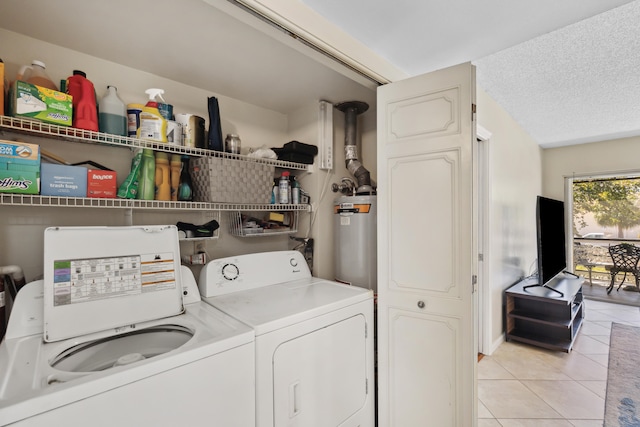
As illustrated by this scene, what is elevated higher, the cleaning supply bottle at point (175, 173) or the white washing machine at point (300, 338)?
the cleaning supply bottle at point (175, 173)

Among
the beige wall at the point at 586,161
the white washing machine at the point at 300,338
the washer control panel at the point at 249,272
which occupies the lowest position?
the white washing machine at the point at 300,338

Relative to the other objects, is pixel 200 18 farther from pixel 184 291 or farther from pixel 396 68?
pixel 184 291

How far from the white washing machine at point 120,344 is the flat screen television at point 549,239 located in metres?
3.09

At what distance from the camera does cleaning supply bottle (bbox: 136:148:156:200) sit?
1502 mm

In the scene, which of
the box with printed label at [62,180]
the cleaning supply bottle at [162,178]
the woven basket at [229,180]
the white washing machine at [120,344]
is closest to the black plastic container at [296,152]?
the woven basket at [229,180]

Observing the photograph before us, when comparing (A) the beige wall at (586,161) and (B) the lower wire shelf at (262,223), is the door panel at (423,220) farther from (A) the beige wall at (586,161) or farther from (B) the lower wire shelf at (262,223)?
(A) the beige wall at (586,161)

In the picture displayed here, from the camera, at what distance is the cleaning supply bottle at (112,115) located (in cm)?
142

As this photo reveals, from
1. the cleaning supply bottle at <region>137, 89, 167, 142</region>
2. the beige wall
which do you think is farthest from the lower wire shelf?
the beige wall

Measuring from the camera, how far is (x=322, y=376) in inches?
56.5

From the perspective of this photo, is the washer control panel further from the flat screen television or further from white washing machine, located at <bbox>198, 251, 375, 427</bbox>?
the flat screen television

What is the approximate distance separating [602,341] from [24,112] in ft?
16.6

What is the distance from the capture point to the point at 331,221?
2.35 metres

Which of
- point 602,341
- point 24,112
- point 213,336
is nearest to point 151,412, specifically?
point 213,336

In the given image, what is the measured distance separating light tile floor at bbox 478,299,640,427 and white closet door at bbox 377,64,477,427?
A: 32.0 inches
